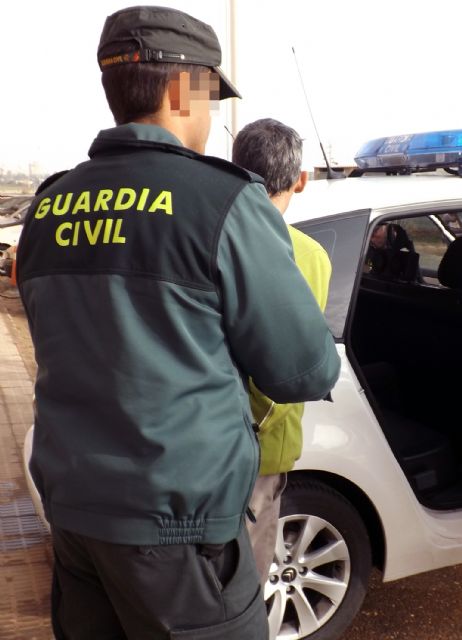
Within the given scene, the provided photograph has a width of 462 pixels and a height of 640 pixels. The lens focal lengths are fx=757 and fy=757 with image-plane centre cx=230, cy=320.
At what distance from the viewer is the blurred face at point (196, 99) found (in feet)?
4.61

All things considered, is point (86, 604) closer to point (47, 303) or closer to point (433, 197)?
point (47, 303)

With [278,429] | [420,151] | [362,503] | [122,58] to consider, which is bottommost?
[362,503]

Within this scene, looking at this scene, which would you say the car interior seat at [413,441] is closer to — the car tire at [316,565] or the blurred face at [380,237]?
the car tire at [316,565]

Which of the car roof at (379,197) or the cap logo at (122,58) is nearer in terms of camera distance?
the cap logo at (122,58)

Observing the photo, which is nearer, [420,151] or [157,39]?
[157,39]

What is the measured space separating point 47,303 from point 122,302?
0.17m

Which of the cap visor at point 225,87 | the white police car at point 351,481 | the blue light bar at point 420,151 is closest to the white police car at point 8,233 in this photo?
the blue light bar at point 420,151

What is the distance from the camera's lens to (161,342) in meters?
1.31

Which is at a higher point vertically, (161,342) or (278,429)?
(161,342)

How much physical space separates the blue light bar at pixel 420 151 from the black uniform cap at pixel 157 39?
1.81 metres

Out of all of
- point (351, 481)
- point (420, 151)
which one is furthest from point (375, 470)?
point (420, 151)

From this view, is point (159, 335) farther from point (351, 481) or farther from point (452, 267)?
point (452, 267)

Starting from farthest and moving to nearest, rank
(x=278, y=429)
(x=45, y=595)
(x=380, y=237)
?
(x=380, y=237)
(x=45, y=595)
(x=278, y=429)

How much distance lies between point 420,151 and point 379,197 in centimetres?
57
